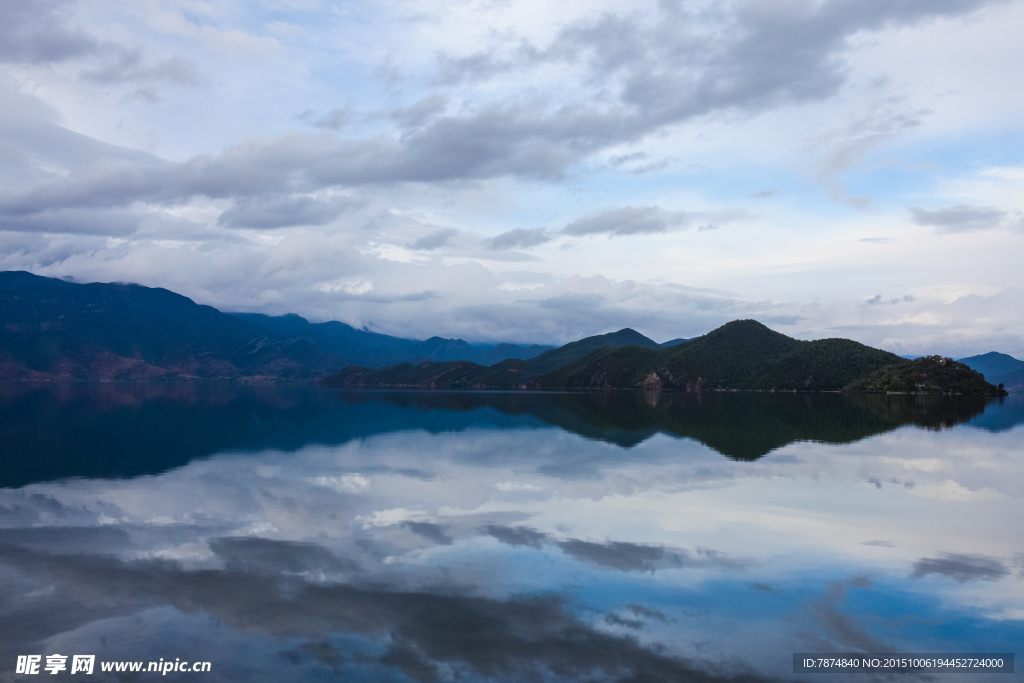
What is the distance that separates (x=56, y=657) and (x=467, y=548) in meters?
12.8

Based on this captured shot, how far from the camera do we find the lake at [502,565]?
15.3 meters

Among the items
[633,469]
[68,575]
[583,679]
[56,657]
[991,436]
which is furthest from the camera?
[991,436]

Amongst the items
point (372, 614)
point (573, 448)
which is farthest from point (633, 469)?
point (372, 614)

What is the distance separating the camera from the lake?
15336 mm

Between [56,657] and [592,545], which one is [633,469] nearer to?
[592,545]

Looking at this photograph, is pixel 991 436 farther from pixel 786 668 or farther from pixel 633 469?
pixel 786 668

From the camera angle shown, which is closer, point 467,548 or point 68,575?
point 68,575

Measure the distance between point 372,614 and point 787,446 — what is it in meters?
50.0

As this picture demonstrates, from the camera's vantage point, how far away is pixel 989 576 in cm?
2178

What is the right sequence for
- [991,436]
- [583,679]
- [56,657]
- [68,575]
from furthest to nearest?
[991,436] → [68,575] → [56,657] → [583,679]

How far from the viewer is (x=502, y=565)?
22.0 meters

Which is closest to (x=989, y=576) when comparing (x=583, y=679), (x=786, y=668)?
(x=786, y=668)

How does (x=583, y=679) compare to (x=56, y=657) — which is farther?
(x=56, y=657)

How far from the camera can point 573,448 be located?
56438 millimetres
